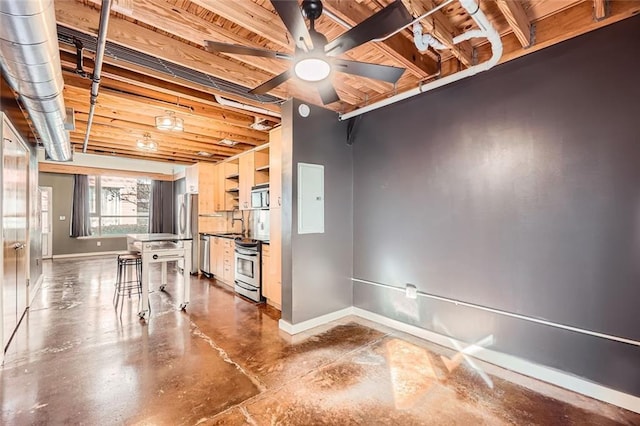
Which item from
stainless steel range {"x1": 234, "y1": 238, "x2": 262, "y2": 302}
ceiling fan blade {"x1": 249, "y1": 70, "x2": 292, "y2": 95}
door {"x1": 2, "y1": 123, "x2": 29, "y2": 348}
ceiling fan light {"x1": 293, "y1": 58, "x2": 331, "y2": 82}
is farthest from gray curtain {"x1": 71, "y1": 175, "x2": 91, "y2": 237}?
ceiling fan light {"x1": 293, "y1": 58, "x2": 331, "y2": 82}

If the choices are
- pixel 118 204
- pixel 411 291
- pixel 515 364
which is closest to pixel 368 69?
pixel 411 291

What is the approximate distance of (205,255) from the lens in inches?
256

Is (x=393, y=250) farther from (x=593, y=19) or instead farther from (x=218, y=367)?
(x=593, y=19)

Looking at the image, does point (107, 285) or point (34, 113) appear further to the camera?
point (107, 285)

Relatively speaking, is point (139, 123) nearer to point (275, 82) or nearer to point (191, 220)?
point (191, 220)

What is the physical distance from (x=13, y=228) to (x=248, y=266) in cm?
277

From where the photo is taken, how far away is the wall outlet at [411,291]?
3.39 metres

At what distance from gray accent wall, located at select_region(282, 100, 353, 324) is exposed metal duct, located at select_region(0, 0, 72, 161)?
215 centimetres

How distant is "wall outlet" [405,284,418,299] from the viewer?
3391mm

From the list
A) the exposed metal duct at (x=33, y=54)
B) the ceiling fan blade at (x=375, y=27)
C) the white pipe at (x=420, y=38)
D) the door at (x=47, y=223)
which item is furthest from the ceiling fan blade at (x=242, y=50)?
the door at (x=47, y=223)

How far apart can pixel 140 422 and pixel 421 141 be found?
353cm

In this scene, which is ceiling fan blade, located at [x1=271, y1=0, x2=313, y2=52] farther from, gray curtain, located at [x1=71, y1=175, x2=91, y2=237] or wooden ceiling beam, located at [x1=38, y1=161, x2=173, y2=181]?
gray curtain, located at [x1=71, y1=175, x2=91, y2=237]

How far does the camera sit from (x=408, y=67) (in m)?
2.92

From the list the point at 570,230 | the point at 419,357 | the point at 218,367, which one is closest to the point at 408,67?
the point at 570,230
